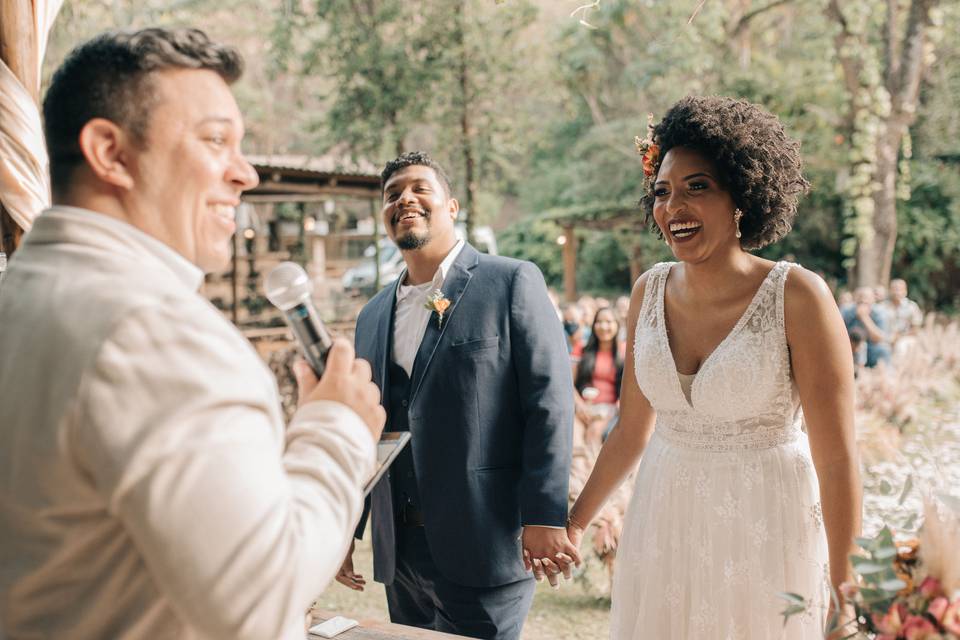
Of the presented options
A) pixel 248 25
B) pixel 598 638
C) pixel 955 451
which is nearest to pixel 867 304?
pixel 955 451

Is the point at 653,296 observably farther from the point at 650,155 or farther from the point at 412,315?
the point at 412,315

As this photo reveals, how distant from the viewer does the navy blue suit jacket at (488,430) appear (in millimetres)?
2730

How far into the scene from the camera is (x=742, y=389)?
2.22 meters

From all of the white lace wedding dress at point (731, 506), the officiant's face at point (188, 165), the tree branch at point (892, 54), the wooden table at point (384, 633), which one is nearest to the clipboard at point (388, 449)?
the officiant's face at point (188, 165)

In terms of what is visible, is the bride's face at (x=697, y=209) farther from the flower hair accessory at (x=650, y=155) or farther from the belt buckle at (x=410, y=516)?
the belt buckle at (x=410, y=516)

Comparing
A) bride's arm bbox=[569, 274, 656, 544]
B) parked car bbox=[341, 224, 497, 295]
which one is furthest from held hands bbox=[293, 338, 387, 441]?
parked car bbox=[341, 224, 497, 295]

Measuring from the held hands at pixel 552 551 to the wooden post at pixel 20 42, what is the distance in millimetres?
2049

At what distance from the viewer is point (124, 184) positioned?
42.9 inches

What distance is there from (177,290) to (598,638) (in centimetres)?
443

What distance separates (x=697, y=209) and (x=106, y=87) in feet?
5.63

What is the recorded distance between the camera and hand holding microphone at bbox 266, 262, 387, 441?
117 cm

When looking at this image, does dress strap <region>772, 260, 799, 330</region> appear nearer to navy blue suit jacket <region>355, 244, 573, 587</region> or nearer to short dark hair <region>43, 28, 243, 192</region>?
navy blue suit jacket <region>355, 244, 573, 587</region>

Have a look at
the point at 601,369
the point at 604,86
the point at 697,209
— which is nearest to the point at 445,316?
the point at 697,209

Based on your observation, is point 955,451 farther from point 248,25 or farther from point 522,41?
point 248,25
